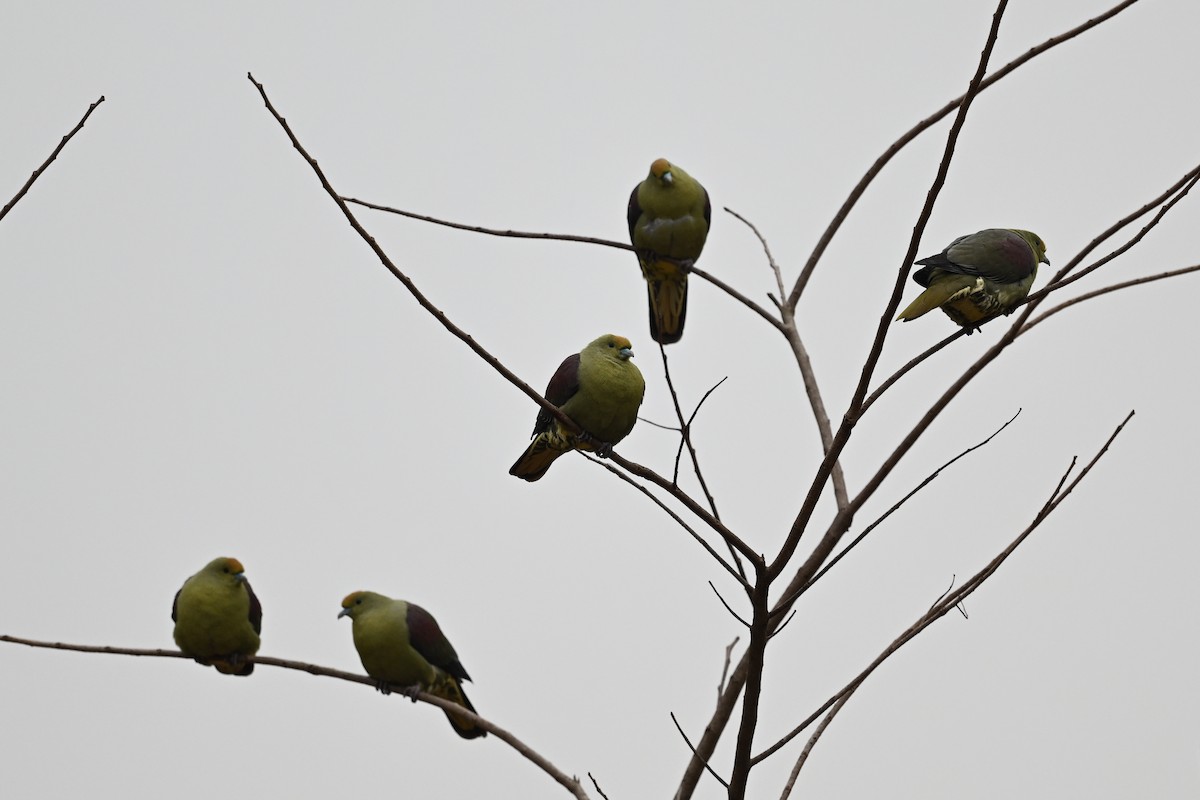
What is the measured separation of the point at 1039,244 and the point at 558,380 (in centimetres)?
220

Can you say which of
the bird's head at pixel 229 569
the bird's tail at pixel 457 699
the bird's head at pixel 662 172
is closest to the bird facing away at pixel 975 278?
the bird's head at pixel 662 172

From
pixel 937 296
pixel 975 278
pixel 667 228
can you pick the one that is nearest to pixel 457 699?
pixel 667 228

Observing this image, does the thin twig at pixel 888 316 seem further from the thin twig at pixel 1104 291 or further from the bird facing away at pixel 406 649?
the bird facing away at pixel 406 649

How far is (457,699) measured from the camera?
14.1 feet

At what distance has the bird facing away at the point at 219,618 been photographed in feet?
12.9

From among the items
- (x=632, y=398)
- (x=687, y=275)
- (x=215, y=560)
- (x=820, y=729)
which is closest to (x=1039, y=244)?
(x=687, y=275)

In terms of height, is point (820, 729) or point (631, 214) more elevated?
point (631, 214)

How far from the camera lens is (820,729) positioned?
3.35 m

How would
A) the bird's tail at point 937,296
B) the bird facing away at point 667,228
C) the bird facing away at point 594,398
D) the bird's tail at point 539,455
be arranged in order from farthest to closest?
the bird facing away at point 667,228, the bird's tail at point 539,455, the bird facing away at point 594,398, the bird's tail at point 937,296

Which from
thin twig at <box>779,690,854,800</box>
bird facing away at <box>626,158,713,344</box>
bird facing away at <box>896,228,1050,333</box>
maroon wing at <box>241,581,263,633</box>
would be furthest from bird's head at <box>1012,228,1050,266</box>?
maroon wing at <box>241,581,263,633</box>

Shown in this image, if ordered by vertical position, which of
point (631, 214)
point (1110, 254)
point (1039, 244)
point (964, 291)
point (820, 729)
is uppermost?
point (1039, 244)

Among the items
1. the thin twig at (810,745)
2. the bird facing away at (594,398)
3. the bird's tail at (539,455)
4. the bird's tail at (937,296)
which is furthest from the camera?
the bird's tail at (539,455)

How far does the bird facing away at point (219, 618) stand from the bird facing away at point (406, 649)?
0.38 m

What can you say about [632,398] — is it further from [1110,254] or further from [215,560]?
[1110,254]
